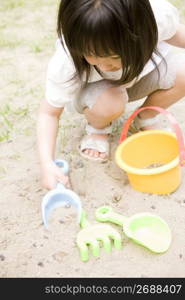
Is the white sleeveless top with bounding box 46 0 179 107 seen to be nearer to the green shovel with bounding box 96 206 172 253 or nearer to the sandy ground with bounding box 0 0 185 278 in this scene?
the sandy ground with bounding box 0 0 185 278

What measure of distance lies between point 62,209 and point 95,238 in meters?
0.15

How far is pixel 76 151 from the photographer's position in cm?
167

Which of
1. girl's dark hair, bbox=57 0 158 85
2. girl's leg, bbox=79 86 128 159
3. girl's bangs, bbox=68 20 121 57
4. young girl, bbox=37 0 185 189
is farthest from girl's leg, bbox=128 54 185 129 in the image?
girl's bangs, bbox=68 20 121 57

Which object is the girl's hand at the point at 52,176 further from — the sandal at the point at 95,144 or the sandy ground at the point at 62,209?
the sandal at the point at 95,144

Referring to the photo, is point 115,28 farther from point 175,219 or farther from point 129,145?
point 175,219

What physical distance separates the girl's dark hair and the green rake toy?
1.49 ft

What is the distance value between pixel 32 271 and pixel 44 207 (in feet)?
0.62

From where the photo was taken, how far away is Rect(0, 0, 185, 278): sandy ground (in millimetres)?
1214

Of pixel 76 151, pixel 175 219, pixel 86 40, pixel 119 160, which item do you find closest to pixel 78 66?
pixel 86 40

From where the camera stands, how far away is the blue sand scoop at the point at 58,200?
52.1 inches

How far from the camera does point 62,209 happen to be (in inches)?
53.4

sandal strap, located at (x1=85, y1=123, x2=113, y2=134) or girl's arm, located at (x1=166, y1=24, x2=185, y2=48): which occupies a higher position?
girl's arm, located at (x1=166, y1=24, x2=185, y2=48)

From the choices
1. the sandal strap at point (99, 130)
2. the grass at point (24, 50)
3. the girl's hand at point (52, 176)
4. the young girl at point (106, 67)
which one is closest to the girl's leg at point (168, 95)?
the young girl at point (106, 67)

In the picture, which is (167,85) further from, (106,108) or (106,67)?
(106,67)
